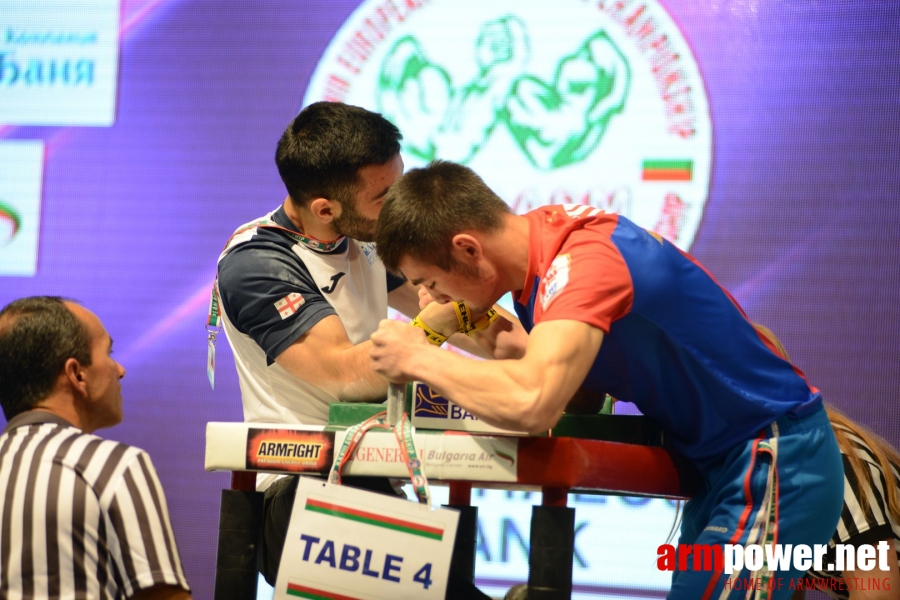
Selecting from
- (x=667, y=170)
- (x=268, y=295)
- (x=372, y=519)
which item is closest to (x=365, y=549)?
(x=372, y=519)

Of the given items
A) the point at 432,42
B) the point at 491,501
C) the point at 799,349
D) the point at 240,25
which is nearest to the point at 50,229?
the point at 240,25

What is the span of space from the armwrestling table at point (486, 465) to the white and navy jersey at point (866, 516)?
692 mm

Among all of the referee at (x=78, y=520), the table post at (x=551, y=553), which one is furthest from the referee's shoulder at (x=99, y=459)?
the table post at (x=551, y=553)

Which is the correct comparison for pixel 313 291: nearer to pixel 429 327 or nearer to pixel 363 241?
pixel 363 241

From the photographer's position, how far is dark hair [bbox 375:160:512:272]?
169 cm

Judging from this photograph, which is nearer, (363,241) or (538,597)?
(538,597)

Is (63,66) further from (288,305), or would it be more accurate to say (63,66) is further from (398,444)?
(398,444)

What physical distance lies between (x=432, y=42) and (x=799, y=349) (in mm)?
1831

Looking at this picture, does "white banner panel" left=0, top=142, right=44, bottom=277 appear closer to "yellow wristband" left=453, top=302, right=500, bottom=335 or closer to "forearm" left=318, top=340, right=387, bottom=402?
"forearm" left=318, top=340, right=387, bottom=402

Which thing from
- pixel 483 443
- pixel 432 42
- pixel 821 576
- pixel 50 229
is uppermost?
pixel 432 42

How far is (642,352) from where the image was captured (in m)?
1.62

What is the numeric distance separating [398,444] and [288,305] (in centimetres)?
72

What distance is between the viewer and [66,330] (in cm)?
174

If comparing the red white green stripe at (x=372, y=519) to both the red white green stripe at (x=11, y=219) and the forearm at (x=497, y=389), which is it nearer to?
the forearm at (x=497, y=389)
